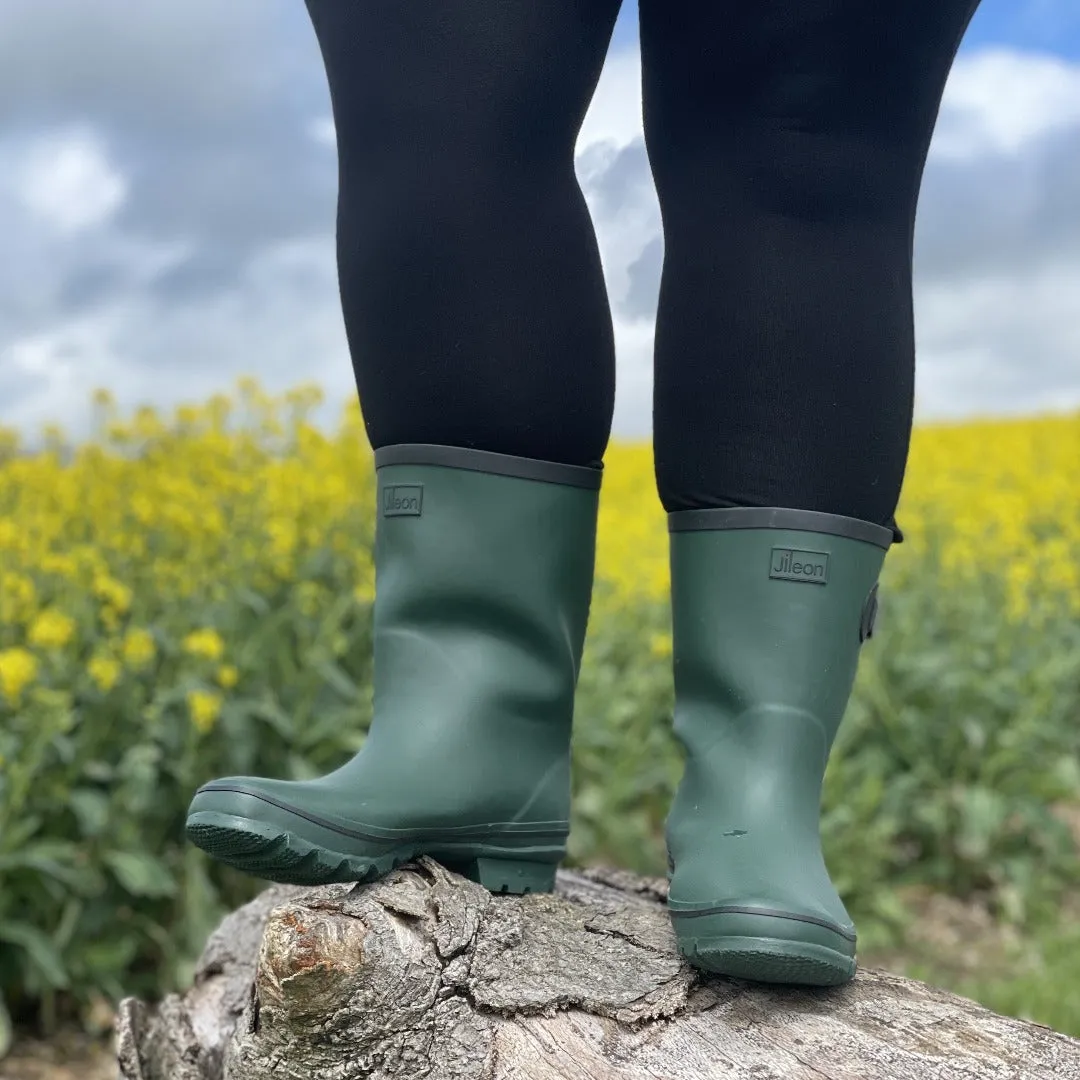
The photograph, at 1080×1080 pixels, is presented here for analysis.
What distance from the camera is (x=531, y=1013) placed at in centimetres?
112

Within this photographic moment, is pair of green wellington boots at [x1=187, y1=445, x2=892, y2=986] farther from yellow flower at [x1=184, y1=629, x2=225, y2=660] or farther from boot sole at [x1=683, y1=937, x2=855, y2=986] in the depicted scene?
yellow flower at [x1=184, y1=629, x2=225, y2=660]

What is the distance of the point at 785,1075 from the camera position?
107 centimetres

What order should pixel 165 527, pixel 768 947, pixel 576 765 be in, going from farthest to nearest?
pixel 576 765 → pixel 165 527 → pixel 768 947

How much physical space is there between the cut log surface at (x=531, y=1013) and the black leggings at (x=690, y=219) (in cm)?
43

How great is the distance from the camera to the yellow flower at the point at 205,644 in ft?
7.66

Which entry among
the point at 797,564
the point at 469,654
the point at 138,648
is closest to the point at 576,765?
the point at 138,648

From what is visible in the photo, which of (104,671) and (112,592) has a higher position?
(112,592)

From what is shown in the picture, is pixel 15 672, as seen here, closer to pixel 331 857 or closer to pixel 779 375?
pixel 331 857

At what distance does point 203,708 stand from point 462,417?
1281 mm

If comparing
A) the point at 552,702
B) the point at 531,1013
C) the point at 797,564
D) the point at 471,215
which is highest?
the point at 471,215

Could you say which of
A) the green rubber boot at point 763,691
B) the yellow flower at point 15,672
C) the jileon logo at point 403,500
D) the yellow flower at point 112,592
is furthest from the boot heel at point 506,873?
the yellow flower at point 112,592

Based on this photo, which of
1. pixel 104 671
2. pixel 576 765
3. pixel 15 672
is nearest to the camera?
pixel 15 672

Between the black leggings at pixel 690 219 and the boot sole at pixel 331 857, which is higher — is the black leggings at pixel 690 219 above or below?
above

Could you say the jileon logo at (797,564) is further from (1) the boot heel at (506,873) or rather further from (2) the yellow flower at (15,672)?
(2) the yellow flower at (15,672)
